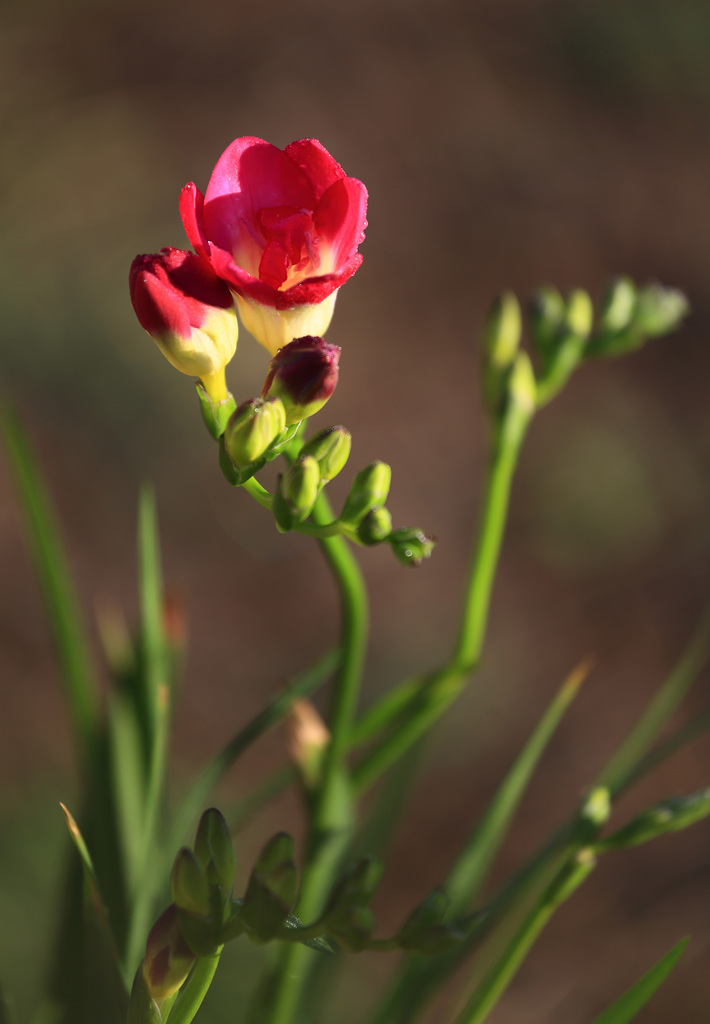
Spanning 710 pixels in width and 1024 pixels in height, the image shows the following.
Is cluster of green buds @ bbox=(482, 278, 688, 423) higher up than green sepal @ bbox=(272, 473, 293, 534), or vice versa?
cluster of green buds @ bbox=(482, 278, 688, 423)

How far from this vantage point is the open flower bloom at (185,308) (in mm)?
342

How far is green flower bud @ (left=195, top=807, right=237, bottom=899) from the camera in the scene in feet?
1.03

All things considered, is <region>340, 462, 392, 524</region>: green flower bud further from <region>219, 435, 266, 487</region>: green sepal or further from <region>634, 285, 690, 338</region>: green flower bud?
<region>634, 285, 690, 338</region>: green flower bud

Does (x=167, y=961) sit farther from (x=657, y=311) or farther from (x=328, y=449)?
(x=657, y=311)

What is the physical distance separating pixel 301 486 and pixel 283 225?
12 centimetres

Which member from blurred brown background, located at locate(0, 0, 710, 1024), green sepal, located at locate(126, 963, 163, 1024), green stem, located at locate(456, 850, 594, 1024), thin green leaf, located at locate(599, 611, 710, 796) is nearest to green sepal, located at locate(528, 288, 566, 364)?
thin green leaf, located at locate(599, 611, 710, 796)

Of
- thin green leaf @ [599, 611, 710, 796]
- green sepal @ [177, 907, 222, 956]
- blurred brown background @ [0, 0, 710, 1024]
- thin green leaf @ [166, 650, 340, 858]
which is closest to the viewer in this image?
green sepal @ [177, 907, 222, 956]

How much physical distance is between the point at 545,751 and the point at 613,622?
0.31 m

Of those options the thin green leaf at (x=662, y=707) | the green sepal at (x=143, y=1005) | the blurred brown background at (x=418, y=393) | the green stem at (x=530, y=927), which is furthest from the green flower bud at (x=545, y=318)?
the blurred brown background at (x=418, y=393)

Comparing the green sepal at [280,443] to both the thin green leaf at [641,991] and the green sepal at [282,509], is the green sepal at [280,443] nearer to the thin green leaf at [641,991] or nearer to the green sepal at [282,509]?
the green sepal at [282,509]

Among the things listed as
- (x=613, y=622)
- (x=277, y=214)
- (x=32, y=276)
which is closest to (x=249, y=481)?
(x=277, y=214)

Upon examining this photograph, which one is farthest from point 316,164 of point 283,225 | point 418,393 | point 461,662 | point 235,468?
point 418,393


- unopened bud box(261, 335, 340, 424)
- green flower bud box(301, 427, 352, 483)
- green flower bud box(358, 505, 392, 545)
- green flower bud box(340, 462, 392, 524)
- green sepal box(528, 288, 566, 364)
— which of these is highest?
green sepal box(528, 288, 566, 364)

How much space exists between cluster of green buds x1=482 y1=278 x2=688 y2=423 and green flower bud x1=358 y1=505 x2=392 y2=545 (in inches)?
7.0
